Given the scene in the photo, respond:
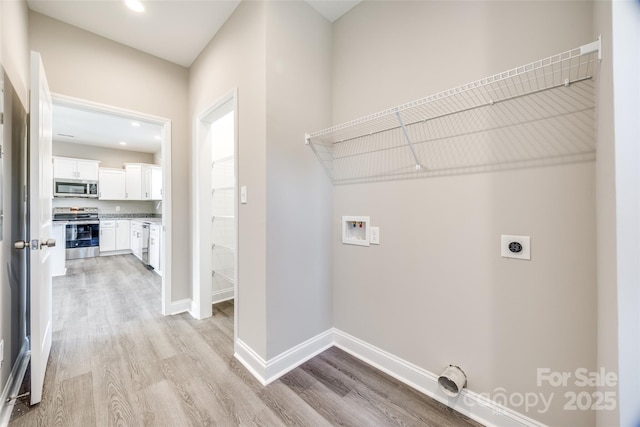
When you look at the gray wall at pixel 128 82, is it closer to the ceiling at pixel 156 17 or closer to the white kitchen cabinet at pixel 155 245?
the ceiling at pixel 156 17

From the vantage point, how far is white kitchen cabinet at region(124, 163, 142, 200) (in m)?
6.29

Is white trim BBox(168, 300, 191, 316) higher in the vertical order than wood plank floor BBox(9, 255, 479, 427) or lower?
higher

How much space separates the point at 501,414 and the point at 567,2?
77.5 inches

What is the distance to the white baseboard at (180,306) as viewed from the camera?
271 centimetres

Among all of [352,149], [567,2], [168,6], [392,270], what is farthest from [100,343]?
[567,2]

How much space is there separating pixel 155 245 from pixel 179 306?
206 centimetres

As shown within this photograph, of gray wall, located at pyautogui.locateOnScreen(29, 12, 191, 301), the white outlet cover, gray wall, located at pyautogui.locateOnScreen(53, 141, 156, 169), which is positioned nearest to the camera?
the white outlet cover

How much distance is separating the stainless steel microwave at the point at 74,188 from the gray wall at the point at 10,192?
4.95 m

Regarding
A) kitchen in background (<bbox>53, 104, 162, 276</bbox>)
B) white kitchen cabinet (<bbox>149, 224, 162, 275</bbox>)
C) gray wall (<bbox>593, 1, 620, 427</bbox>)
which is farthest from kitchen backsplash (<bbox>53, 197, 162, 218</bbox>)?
gray wall (<bbox>593, 1, 620, 427</bbox>)

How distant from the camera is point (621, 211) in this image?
796 mm

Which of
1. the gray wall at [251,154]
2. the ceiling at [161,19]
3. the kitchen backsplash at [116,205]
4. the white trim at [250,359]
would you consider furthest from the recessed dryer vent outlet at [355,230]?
the kitchen backsplash at [116,205]

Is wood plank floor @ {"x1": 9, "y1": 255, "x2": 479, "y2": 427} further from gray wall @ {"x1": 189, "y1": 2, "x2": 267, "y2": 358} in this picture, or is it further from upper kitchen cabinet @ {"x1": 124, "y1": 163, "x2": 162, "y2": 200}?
upper kitchen cabinet @ {"x1": 124, "y1": 163, "x2": 162, "y2": 200}

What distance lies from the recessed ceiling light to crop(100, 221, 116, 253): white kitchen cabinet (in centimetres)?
→ 550

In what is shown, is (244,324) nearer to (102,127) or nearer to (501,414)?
(501,414)
